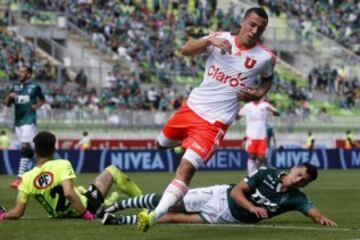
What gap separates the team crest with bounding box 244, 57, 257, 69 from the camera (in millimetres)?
12953

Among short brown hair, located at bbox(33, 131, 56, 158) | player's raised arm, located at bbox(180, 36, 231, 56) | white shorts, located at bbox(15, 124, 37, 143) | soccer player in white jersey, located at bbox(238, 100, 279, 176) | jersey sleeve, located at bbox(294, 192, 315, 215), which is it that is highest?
player's raised arm, located at bbox(180, 36, 231, 56)

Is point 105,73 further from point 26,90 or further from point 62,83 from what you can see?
point 26,90

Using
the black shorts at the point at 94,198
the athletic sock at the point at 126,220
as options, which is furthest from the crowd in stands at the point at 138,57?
the athletic sock at the point at 126,220

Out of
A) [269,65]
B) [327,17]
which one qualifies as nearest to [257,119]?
[269,65]

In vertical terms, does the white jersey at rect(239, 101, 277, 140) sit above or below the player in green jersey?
below

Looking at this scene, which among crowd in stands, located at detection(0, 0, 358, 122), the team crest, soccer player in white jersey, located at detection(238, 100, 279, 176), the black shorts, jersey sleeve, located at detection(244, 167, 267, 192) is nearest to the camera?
the team crest

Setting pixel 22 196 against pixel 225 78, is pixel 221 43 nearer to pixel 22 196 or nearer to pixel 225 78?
pixel 225 78

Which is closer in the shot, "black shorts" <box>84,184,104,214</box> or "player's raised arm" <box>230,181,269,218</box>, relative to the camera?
"player's raised arm" <box>230,181,269,218</box>

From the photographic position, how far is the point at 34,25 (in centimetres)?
4872

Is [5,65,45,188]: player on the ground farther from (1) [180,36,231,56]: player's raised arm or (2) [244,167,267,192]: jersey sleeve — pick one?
(1) [180,36,231,56]: player's raised arm

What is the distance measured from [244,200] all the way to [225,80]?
4.92ft

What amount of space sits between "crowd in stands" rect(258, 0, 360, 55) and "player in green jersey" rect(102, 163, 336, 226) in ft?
163

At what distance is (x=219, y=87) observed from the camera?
12.9 m

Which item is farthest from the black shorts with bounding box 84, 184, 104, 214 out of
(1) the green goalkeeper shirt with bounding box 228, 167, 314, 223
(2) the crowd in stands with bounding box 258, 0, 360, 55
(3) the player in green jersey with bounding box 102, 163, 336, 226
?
(2) the crowd in stands with bounding box 258, 0, 360, 55
